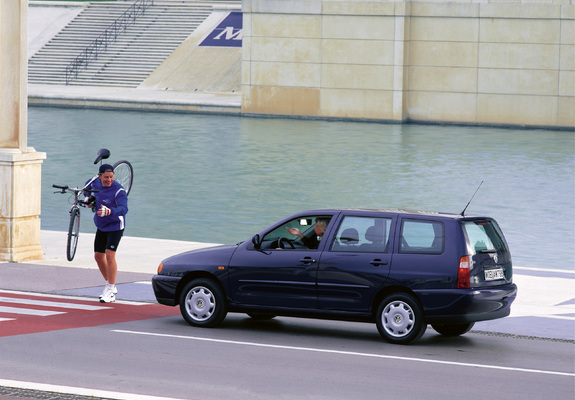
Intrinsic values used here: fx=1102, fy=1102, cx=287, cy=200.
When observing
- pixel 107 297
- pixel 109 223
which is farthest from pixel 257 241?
pixel 107 297

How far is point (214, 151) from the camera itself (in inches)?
1398

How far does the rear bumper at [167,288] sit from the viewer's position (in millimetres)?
11633

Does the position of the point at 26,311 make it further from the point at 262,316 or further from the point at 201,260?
the point at 262,316

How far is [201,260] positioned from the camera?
11555mm

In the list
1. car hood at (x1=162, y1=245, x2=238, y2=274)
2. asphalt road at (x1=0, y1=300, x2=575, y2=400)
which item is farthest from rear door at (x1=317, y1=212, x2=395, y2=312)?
car hood at (x1=162, y1=245, x2=238, y2=274)

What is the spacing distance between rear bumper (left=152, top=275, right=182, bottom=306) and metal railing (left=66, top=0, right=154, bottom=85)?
153ft

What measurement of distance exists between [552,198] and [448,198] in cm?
258

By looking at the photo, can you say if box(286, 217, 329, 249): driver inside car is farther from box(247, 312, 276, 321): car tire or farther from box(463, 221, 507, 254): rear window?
box(463, 221, 507, 254): rear window

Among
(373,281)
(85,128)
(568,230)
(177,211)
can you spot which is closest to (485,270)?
(373,281)

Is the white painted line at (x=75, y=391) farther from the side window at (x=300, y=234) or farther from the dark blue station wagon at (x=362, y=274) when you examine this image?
the side window at (x=300, y=234)

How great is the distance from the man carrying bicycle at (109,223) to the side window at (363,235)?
2907mm

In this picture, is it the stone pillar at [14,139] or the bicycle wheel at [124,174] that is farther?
the bicycle wheel at [124,174]

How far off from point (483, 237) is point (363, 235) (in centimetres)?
120

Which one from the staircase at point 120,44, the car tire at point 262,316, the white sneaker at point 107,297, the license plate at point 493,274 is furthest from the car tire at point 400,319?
the staircase at point 120,44
